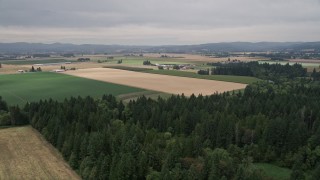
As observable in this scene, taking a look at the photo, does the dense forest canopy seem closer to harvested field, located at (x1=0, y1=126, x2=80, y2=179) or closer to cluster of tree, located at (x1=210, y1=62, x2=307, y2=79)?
cluster of tree, located at (x1=210, y1=62, x2=307, y2=79)

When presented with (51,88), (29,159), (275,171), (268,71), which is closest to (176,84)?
(51,88)

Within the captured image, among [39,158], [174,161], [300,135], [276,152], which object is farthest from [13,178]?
[300,135]

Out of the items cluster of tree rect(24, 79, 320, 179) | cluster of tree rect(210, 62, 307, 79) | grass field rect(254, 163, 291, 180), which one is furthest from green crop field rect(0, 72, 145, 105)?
cluster of tree rect(210, 62, 307, 79)

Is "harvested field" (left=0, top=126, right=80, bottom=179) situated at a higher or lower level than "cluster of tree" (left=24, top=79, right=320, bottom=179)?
lower

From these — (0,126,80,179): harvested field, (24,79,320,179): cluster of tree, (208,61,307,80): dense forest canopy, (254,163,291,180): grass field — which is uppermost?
(208,61,307,80): dense forest canopy

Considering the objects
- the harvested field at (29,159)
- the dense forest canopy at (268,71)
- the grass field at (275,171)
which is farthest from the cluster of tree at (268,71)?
the harvested field at (29,159)

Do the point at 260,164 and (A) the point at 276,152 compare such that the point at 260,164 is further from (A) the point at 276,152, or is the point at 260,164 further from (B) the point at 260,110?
Result: (B) the point at 260,110

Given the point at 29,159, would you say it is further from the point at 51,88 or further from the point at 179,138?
the point at 51,88
